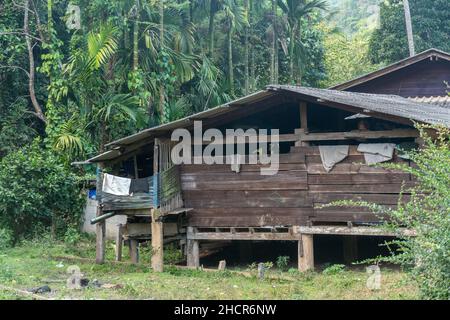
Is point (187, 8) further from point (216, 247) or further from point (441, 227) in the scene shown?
point (441, 227)

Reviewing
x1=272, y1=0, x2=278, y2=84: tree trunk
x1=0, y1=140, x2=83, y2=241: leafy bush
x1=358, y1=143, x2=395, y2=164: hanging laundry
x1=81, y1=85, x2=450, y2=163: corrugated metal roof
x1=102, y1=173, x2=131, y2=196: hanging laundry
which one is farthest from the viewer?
x1=272, y1=0, x2=278, y2=84: tree trunk

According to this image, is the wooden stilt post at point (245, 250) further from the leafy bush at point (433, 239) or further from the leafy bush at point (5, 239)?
the leafy bush at point (433, 239)

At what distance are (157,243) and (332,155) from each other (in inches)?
156

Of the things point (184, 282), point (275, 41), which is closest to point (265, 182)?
point (184, 282)

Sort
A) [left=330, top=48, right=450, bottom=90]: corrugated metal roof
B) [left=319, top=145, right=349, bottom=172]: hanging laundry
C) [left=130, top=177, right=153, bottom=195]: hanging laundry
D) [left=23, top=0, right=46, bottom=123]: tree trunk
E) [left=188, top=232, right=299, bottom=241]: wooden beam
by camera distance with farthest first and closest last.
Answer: [left=23, top=0, right=46, bottom=123]: tree trunk < [left=330, top=48, right=450, bottom=90]: corrugated metal roof < [left=130, top=177, right=153, bottom=195]: hanging laundry < [left=188, top=232, right=299, bottom=241]: wooden beam < [left=319, top=145, right=349, bottom=172]: hanging laundry

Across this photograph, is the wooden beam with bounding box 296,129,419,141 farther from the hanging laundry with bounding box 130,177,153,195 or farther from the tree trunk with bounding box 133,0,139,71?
the tree trunk with bounding box 133,0,139,71

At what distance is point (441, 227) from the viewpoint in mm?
7535

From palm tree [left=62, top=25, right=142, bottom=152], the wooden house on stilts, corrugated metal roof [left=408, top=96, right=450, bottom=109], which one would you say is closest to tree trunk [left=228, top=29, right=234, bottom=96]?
palm tree [left=62, top=25, right=142, bottom=152]

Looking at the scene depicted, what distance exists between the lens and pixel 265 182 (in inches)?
525

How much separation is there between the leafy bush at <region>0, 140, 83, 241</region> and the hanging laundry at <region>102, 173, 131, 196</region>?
305 centimetres

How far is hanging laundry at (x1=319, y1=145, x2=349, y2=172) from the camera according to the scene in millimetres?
12586

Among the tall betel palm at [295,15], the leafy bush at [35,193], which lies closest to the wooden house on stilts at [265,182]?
the leafy bush at [35,193]

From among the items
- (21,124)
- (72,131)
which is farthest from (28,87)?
(72,131)

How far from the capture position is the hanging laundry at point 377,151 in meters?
12.1
